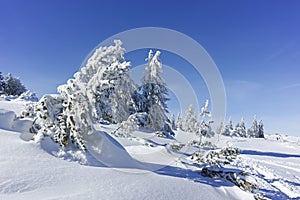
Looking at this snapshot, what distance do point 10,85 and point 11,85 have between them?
0.59 ft

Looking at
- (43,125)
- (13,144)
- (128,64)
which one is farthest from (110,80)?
(13,144)

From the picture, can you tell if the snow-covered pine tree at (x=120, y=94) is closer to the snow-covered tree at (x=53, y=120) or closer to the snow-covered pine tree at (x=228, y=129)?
the snow-covered tree at (x=53, y=120)

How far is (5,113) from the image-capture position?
6.54m

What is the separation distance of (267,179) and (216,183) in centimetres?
486

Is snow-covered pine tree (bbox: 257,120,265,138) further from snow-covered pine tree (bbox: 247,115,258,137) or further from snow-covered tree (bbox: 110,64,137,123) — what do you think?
snow-covered tree (bbox: 110,64,137,123)

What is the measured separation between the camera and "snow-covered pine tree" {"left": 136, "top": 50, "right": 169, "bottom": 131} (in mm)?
21919

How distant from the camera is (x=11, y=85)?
41.2m

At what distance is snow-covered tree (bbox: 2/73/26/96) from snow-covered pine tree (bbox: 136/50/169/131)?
100ft

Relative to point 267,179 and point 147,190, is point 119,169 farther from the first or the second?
point 267,179

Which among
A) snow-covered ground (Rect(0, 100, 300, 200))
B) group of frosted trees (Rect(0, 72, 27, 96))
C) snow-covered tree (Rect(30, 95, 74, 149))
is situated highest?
group of frosted trees (Rect(0, 72, 27, 96))

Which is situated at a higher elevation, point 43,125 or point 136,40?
point 136,40

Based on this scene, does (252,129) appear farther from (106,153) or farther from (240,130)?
(106,153)

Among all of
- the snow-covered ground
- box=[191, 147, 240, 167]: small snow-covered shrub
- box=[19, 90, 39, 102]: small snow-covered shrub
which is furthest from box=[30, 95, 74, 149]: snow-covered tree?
box=[19, 90, 39, 102]: small snow-covered shrub

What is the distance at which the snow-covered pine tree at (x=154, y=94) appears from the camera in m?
21.9
